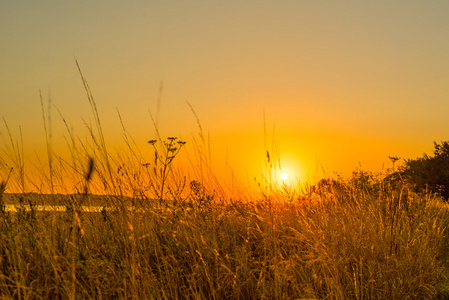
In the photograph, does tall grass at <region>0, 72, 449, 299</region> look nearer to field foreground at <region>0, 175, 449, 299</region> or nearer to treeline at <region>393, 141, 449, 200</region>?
field foreground at <region>0, 175, 449, 299</region>

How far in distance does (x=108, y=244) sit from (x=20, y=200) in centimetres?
119

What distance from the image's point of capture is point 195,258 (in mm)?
4328

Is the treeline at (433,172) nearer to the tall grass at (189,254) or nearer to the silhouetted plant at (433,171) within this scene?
the silhouetted plant at (433,171)

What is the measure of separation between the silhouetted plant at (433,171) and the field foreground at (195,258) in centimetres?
1202

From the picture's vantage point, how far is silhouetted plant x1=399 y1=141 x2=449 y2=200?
1733 centimetres

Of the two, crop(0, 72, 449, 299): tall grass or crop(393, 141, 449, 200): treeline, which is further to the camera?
crop(393, 141, 449, 200): treeline

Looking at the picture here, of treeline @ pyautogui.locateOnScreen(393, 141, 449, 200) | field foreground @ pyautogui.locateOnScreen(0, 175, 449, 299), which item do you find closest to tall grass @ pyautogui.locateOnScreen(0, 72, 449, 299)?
field foreground @ pyautogui.locateOnScreen(0, 175, 449, 299)

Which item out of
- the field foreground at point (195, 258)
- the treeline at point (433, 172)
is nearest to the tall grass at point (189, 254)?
the field foreground at point (195, 258)

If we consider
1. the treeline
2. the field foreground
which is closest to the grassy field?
the field foreground

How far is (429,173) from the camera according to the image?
58.2 ft

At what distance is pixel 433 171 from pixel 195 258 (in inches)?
606

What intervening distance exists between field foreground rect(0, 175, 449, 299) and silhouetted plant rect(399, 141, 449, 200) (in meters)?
12.0

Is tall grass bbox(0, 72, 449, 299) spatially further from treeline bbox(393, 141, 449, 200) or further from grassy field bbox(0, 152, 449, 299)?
treeline bbox(393, 141, 449, 200)

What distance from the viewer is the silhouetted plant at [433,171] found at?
17328 millimetres
